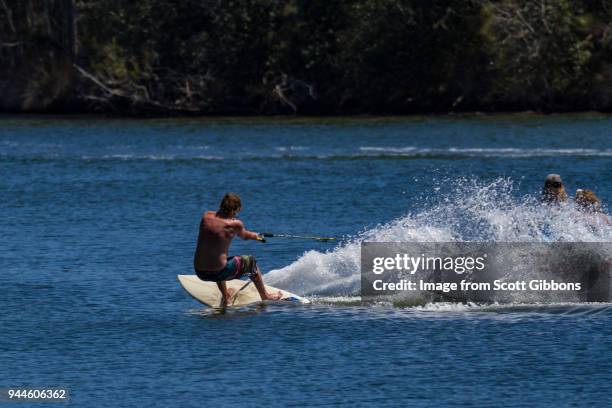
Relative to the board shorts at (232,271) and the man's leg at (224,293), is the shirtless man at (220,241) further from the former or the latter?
the man's leg at (224,293)

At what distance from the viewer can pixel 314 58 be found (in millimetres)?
77312

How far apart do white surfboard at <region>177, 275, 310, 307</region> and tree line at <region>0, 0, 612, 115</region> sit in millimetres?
50696

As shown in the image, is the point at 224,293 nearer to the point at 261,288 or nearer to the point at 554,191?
the point at 261,288

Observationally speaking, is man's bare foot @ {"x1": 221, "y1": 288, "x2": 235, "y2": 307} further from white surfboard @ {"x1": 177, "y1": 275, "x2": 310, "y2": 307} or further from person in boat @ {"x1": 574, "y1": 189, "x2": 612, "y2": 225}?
person in boat @ {"x1": 574, "y1": 189, "x2": 612, "y2": 225}

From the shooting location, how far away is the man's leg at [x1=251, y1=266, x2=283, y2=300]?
2180cm

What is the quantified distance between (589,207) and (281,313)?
4.85 m

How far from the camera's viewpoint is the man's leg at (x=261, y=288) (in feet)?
71.5

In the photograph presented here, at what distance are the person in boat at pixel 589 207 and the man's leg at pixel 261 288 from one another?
15.3ft

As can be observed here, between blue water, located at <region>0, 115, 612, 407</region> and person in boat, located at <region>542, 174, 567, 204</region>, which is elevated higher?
person in boat, located at <region>542, 174, 567, 204</region>

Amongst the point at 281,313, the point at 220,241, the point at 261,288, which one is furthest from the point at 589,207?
the point at 220,241

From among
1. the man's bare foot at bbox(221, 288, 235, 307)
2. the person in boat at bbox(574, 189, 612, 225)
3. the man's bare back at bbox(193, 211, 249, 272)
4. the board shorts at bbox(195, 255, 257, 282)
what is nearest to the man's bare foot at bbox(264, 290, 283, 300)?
the man's bare foot at bbox(221, 288, 235, 307)

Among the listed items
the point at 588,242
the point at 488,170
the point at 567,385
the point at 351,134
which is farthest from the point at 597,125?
the point at 567,385

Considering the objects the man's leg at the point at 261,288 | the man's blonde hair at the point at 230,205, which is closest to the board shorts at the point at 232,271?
the man's leg at the point at 261,288

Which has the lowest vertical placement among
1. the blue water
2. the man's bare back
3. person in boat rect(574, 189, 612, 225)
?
the blue water
